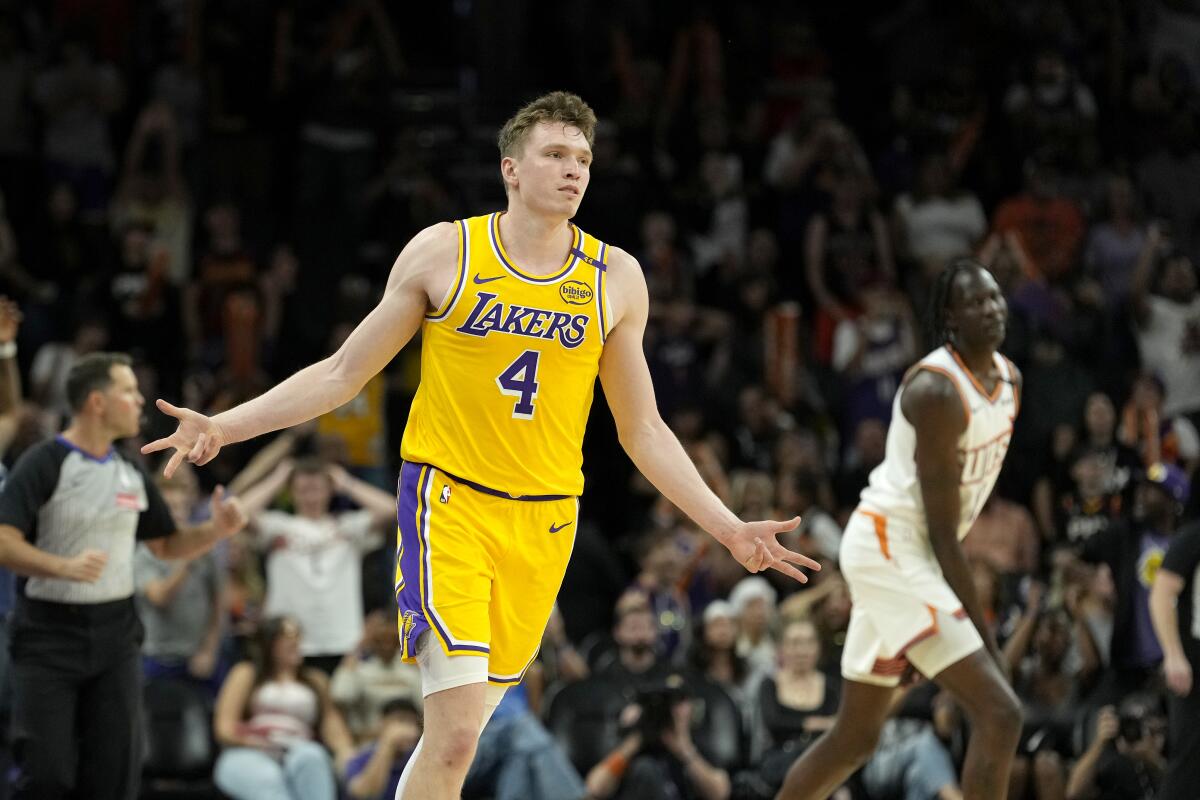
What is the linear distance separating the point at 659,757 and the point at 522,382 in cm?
496

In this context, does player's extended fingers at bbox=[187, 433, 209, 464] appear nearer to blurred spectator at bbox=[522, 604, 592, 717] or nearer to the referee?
the referee

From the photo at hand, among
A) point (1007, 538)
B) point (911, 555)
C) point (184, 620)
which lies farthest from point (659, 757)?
point (911, 555)

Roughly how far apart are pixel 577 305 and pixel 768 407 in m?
7.38

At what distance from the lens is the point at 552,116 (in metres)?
5.83

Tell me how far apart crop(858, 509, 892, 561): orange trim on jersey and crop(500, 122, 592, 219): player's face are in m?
2.14

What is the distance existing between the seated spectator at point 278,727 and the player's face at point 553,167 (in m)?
5.12

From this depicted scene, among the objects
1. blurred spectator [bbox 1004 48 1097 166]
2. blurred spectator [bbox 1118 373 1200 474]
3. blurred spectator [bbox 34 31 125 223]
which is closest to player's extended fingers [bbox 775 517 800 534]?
blurred spectator [bbox 1118 373 1200 474]

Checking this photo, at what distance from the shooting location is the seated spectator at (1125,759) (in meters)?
9.56

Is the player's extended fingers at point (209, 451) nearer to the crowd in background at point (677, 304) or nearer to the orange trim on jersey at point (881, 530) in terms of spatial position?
the orange trim on jersey at point (881, 530)

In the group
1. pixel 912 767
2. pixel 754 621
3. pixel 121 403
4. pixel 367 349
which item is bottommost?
pixel 912 767

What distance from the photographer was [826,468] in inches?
512

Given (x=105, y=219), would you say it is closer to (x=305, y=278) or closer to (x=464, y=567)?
(x=305, y=278)

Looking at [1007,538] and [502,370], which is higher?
[502,370]

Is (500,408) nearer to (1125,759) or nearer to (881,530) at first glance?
(881,530)
